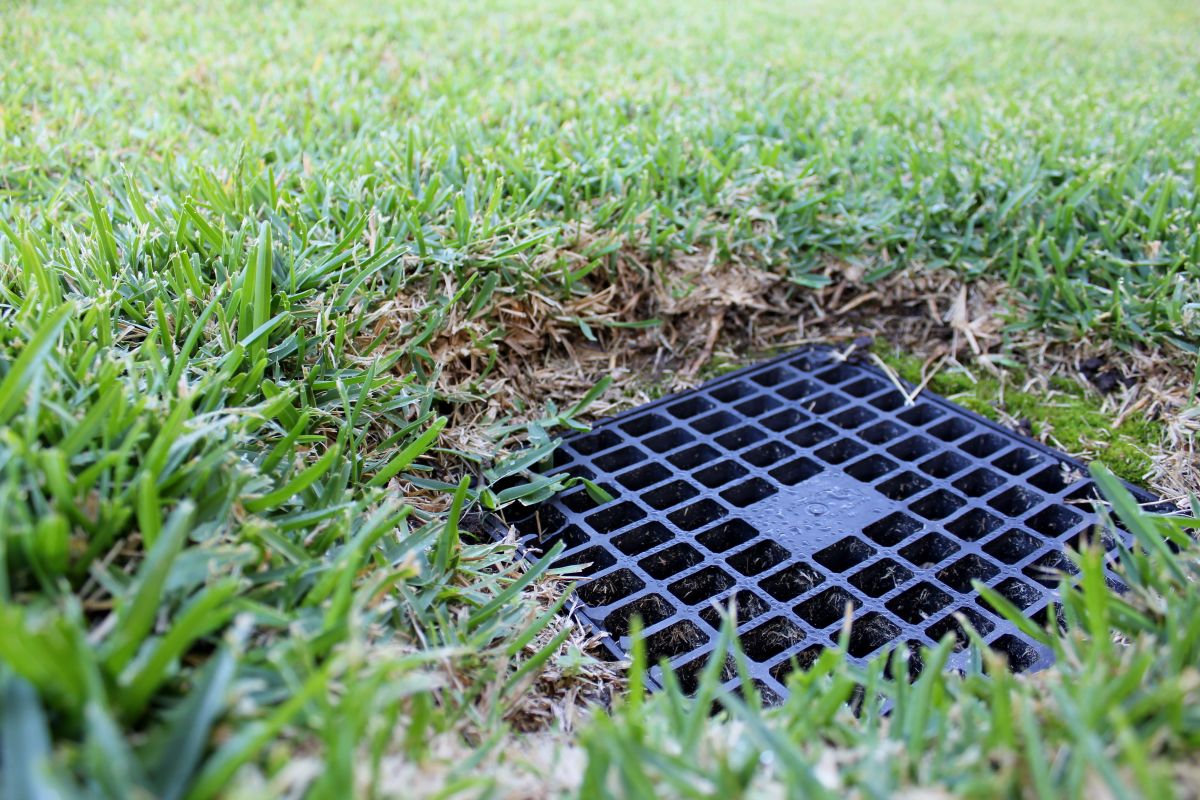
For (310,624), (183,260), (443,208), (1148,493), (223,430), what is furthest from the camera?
(443,208)

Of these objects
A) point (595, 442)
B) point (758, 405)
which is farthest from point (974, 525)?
point (595, 442)

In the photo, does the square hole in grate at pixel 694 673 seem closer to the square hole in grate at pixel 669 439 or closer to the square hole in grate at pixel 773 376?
the square hole in grate at pixel 669 439

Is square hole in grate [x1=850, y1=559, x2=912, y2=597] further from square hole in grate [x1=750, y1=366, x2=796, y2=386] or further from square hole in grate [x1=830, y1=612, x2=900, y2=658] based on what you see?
square hole in grate [x1=750, y1=366, x2=796, y2=386]

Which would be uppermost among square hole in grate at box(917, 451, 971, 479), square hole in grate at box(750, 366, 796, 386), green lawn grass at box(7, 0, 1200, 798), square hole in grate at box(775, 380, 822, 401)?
green lawn grass at box(7, 0, 1200, 798)

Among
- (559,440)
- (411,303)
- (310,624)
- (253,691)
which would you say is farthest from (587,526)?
(253,691)

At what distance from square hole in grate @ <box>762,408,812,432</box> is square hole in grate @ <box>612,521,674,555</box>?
429 millimetres

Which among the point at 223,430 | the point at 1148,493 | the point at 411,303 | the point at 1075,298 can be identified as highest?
the point at 223,430

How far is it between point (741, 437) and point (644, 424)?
0.20 metres

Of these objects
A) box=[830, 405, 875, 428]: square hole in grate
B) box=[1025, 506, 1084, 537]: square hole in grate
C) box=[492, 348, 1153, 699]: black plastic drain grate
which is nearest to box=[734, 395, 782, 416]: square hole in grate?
box=[492, 348, 1153, 699]: black plastic drain grate

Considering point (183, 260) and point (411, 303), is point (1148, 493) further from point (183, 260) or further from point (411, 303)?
point (183, 260)

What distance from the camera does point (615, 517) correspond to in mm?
1679

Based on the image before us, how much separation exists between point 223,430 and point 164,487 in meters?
0.13

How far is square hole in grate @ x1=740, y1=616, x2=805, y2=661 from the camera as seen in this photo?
1.42 m

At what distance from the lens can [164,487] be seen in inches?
41.3
